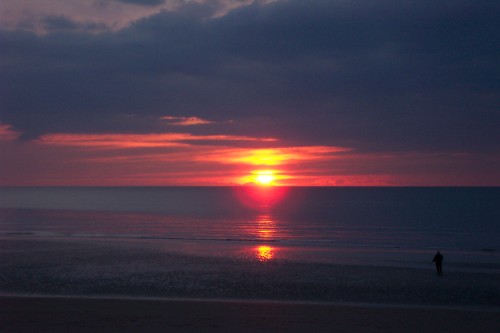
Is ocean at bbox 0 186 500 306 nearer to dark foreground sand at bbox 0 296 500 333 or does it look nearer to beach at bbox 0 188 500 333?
beach at bbox 0 188 500 333

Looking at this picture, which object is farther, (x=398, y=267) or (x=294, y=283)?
(x=398, y=267)

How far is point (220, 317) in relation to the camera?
59.5ft

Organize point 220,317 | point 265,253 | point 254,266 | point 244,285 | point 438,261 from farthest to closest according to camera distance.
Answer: point 265,253, point 254,266, point 438,261, point 244,285, point 220,317

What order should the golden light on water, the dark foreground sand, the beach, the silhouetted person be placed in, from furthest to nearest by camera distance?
the golden light on water → the silhouetted person → the beach → the dark foreground sand

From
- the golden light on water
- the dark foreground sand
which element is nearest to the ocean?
the golden light on water

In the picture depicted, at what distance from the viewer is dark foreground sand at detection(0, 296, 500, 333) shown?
16.5 metres

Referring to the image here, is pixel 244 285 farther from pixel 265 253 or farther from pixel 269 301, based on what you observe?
pixel 265 253

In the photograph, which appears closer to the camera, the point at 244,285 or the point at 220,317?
the point at 220,317

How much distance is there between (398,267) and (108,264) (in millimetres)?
17065

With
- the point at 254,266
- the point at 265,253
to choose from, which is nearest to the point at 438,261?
the point at 254,266

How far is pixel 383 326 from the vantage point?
1698 cm

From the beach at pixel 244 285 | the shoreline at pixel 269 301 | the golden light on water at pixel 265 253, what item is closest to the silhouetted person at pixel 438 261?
the beach at pixel 244 285

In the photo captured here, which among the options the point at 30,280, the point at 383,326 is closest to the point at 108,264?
the point at 30,280

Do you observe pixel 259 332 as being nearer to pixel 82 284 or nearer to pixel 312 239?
pixel 82 284
